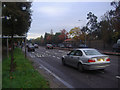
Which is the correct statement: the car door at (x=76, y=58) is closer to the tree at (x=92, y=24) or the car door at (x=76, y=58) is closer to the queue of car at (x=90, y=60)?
the queue of car at (x=90, y=60)

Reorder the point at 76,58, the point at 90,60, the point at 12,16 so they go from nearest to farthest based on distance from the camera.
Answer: the point at 90,60 < the point at 12,16 < the point at 76,58

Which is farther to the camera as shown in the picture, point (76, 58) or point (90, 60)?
point (76, 58)

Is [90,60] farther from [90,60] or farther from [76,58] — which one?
[76,58]

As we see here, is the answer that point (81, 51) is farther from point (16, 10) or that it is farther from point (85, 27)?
point (85, 27)

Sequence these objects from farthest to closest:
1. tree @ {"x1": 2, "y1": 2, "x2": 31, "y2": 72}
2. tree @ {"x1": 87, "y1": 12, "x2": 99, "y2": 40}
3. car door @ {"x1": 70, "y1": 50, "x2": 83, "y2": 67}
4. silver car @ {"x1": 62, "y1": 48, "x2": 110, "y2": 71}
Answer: tree @ {"x1": 87, "y1": 12, "x2": 99, "y2": 40}, car door @ {"x1": 70, "y1": 50, "x2": 83, "y2": 67}, tree @ {"x1": 2, "y1": 2, "x2": 31, "y2": 72}, silver car @ {"x1": 62, "y1": 48, "x2": 110, "y2": 71}

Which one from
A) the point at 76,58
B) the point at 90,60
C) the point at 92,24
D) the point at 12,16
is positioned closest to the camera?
the point at 90,60

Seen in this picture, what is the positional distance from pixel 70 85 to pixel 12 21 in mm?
5213

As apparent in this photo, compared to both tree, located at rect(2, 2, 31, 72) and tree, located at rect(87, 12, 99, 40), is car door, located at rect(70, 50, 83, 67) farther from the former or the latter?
tree, located at rect(87, 12, 99, 40)

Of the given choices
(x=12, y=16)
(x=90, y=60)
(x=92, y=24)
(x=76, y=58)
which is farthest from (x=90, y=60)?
(x=92, y=24)

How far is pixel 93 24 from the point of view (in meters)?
65.0

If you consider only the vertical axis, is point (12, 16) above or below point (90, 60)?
above

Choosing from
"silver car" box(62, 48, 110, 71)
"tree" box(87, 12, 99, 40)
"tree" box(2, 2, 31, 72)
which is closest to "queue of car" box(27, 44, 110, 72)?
"silver car" box(62, 48, 110, 71)

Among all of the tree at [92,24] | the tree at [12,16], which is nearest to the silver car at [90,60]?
the tree at [12,16]

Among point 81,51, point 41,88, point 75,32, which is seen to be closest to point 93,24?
point 75,32
